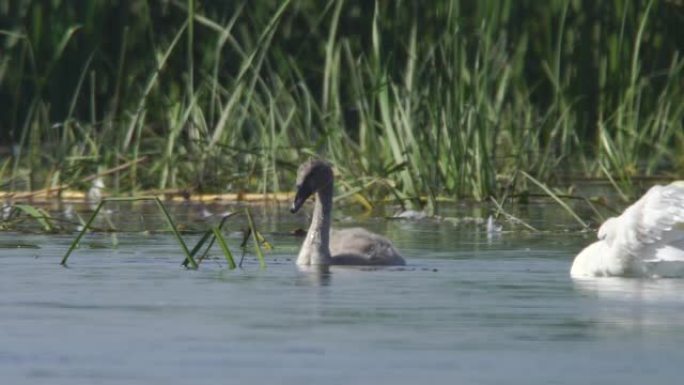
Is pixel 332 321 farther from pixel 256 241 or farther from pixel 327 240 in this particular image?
pixel 327 240

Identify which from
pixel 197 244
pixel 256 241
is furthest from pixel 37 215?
pixel 256 241

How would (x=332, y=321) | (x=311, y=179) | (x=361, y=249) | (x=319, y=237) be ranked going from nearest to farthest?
(x=332, y=321)
(x=361, y=249)
(x=319, y=237)
(x=311, y=179)

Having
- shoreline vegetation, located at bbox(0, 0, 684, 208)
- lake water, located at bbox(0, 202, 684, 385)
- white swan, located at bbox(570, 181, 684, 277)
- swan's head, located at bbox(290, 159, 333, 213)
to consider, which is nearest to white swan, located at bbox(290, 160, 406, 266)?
swan's head, located at bbox(290, 159, 333, 213)

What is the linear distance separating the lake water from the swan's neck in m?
0.13

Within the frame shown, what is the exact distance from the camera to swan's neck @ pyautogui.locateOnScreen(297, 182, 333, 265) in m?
9.39

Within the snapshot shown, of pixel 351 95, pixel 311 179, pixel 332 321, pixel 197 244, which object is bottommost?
pixel 332 321

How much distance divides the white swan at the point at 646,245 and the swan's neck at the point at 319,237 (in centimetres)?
128

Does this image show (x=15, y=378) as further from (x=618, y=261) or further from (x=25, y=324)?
(x=618, y=261)

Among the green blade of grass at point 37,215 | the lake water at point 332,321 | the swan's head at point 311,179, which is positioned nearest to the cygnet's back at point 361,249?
the lake water at point 332,321

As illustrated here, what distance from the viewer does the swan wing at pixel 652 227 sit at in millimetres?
8523

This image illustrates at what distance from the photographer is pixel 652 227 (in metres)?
8.52

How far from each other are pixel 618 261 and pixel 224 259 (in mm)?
1698

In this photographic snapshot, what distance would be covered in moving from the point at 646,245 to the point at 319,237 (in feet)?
5.37

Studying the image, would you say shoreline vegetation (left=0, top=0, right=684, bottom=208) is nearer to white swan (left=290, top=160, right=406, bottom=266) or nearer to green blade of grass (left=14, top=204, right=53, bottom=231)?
green blade of grass (left=14, top=204, right=53, bottom=231)
